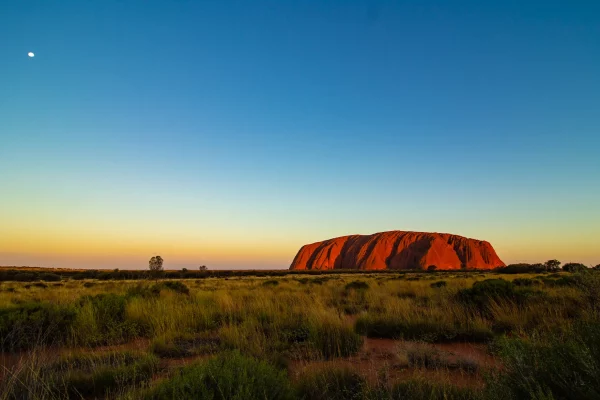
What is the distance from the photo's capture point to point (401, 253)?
4141 inches

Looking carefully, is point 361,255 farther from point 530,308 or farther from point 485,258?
point 530,308

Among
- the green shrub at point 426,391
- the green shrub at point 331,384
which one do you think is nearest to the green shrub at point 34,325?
the green shrub at point 331,384

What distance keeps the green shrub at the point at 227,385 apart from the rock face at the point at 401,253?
9936 cm

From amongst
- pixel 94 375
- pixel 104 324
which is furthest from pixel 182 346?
pixel 104 324

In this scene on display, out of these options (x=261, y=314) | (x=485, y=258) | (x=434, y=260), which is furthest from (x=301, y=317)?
(x=485, y=258)

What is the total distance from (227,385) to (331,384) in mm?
1529

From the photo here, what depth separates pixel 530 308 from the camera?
8.84m

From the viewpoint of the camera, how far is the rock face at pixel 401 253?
101 metres

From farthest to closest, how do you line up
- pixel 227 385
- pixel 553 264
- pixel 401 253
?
pixel 401 253 → pixel 553 264 → pixel 227 385

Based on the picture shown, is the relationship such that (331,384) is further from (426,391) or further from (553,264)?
(553,264)

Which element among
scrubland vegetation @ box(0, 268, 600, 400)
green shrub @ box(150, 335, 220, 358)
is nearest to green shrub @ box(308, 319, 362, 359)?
scrubland vegetation @ box(0, 268, 600, 400)

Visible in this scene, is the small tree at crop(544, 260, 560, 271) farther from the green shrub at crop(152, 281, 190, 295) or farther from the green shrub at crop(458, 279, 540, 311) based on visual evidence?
the green shrub at crop(152, 281, 190, 295)

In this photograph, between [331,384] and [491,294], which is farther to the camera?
[491,294]

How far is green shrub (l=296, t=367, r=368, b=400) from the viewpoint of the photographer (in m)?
4.11
